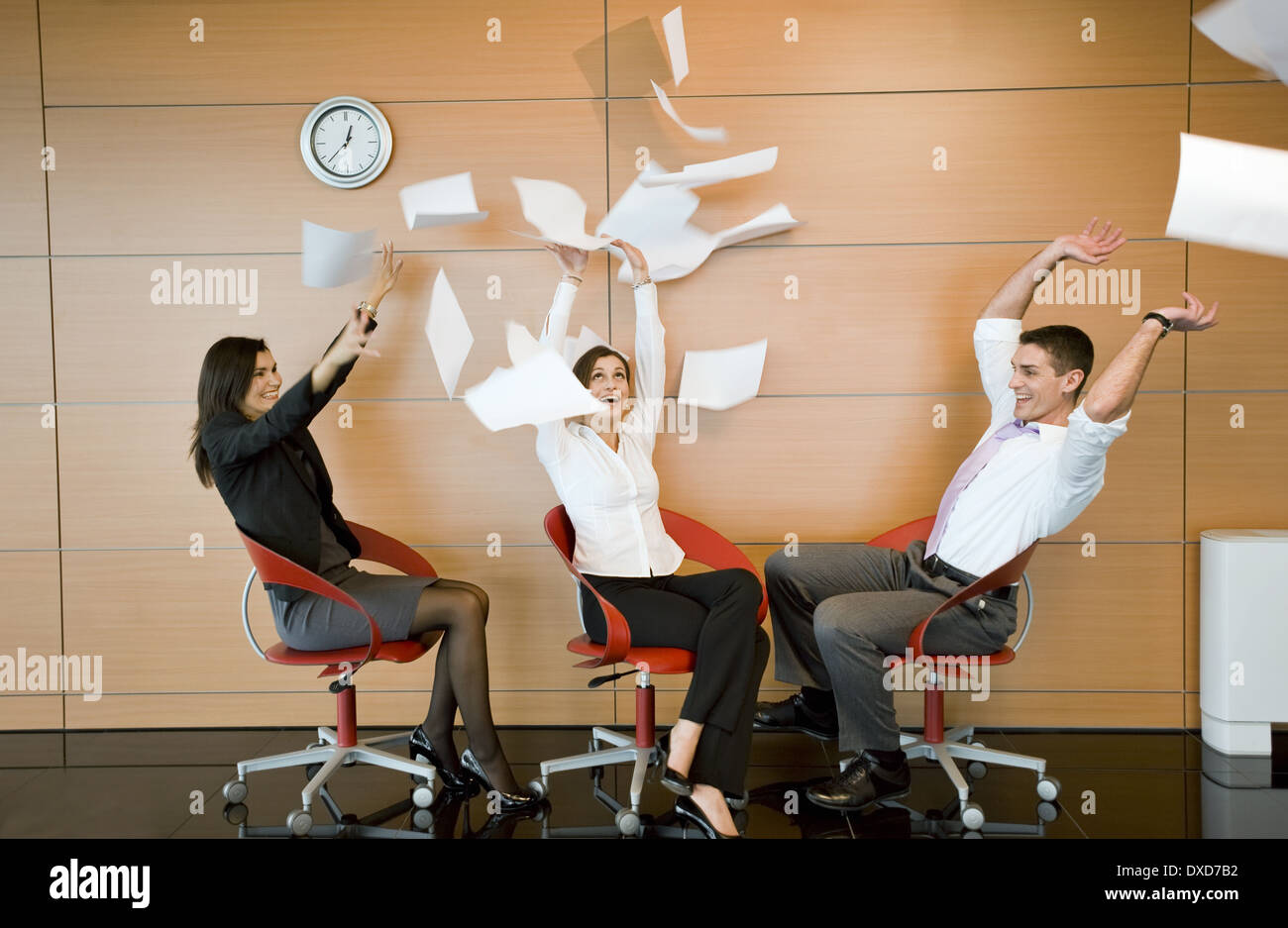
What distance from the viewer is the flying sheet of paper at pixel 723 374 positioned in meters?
3.69

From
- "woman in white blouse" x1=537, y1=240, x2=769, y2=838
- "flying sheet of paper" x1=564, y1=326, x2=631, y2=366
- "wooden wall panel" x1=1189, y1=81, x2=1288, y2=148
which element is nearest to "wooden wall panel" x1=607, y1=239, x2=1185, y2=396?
"flying sheet of paper" x1=564, y1=326, x2=631, y2=366

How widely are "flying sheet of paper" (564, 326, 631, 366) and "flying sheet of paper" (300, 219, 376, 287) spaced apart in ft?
2.83

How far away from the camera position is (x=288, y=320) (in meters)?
3.73

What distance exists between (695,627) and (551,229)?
1.67 m

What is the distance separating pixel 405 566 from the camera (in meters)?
3.44

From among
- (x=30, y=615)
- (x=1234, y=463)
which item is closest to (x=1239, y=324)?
(x=1234, y=463)

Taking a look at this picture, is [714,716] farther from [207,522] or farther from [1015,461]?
[207,522]

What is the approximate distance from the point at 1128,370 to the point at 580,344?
1.89 metres

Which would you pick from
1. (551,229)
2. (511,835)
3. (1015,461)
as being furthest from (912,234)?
(511,835)

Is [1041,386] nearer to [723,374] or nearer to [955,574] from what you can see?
[955,574]

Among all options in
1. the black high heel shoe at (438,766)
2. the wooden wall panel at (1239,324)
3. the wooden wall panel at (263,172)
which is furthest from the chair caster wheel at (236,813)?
the wooden wall panel at (1239,324)

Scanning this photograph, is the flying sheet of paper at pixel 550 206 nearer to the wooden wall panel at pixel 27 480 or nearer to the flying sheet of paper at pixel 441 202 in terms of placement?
the flying sheet of paper at pixel 441 202

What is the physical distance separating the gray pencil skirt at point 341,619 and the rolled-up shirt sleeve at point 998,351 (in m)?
2.13

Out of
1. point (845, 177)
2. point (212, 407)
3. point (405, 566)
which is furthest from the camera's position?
point (845, 177)
